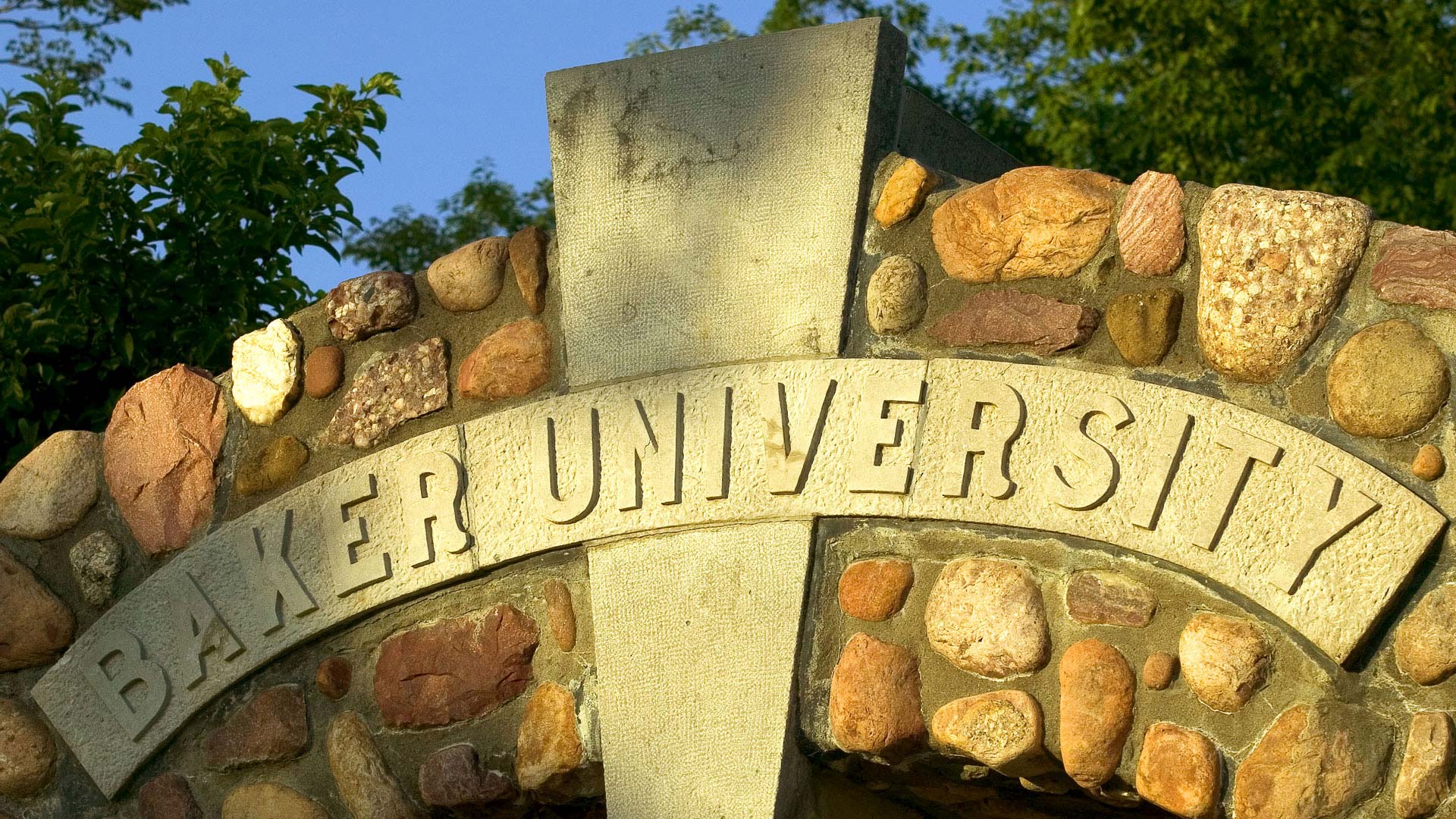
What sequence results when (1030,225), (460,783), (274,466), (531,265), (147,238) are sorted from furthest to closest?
1. (147,238)
2. (274,466)
3. (531,265)
4. (460,783)
5. (1030,225)

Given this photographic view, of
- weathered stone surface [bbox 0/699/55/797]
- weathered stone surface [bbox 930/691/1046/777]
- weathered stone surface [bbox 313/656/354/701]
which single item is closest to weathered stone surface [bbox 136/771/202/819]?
weathered stone surface [bbox 0/699/55/797]

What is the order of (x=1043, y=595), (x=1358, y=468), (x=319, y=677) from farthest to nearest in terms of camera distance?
1. (x=319, y=677)
2. (x=1043, y=595)
3. (x=1358, y=468)

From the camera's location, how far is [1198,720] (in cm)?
244

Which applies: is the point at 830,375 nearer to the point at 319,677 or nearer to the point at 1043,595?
the point at 1043,595

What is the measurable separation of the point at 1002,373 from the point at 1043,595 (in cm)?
33

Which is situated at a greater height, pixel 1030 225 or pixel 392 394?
pixel 1030 225

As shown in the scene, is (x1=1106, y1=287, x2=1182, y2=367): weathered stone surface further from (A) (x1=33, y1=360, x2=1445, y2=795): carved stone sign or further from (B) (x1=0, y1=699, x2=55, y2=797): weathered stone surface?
(B) (x1=0, y1=699, x2=55, y2=797): weathered stone surface

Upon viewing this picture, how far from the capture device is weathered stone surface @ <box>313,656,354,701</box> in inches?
118

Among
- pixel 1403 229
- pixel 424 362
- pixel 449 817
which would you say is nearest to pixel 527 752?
pixel 449 817

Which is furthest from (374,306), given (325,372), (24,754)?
(24,754)

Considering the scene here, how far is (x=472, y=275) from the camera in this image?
3020 millimetres

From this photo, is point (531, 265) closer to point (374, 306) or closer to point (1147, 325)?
point (374, 306)

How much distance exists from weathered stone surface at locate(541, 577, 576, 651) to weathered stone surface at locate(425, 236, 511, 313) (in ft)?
1.69

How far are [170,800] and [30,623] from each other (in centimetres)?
41
